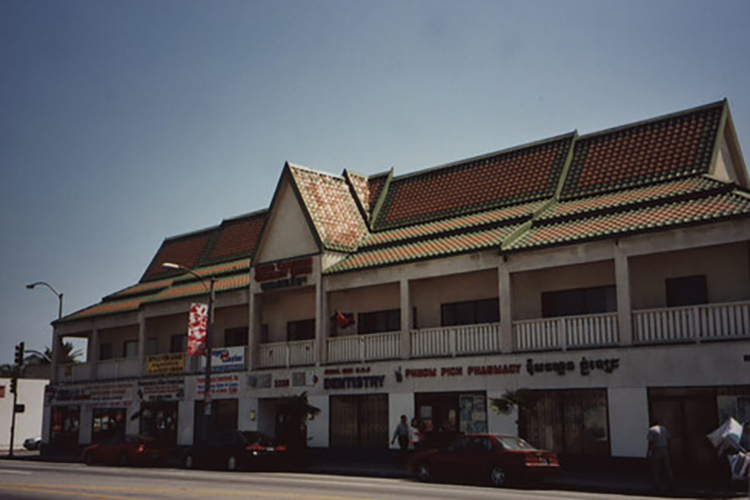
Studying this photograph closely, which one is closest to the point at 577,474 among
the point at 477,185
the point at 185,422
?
the point at 477,185

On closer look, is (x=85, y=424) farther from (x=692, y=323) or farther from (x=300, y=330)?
(x=692, y=323)

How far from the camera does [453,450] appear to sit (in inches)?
915

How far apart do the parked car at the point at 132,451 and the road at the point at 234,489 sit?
7.13m

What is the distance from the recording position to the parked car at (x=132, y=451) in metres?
33.2

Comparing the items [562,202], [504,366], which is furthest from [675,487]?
[562,202]

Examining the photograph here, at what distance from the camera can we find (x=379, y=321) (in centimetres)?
3344

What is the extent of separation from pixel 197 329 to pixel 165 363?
5.57 metres

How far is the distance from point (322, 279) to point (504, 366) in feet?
30.1

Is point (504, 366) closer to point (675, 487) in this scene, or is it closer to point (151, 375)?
point (675, 487)

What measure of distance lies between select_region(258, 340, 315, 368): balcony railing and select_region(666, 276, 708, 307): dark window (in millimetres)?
14126

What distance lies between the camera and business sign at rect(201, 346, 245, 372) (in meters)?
36.5

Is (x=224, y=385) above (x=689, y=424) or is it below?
above

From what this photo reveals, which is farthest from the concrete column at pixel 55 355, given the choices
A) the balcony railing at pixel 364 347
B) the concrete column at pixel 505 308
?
the concrete column at pixel 505 308

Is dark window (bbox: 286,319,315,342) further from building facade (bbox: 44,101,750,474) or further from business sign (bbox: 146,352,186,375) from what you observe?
business sign (bbox: 146,352,186,375)
